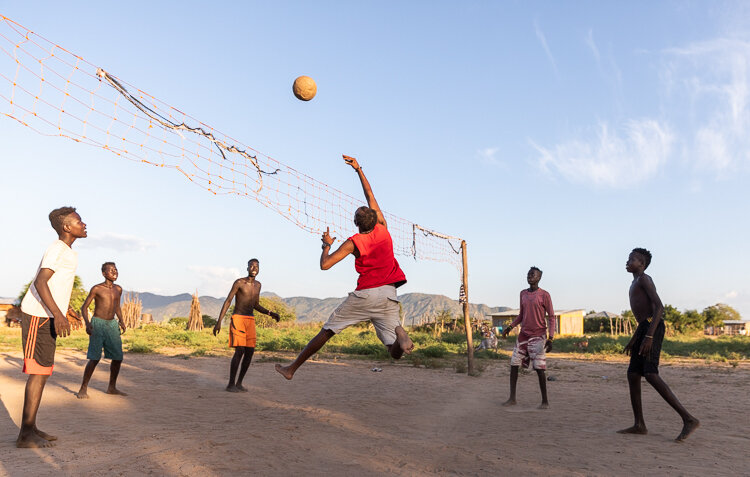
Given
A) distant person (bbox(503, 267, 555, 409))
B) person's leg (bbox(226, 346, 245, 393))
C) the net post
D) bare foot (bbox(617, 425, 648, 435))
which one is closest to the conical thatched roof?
the net post

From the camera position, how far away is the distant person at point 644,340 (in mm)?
5398

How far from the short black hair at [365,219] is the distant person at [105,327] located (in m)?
4.08

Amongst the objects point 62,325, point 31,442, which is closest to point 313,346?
point 62,325

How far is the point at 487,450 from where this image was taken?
4691 millimetres

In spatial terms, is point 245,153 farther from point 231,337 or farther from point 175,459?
point 175,459

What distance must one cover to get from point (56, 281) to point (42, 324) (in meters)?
0.37

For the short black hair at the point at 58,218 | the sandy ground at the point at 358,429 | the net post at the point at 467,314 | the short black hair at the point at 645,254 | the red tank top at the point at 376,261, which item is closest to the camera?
the sandy ground at the point at 358,429

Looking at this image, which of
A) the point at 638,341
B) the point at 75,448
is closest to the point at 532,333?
the point at 638,341

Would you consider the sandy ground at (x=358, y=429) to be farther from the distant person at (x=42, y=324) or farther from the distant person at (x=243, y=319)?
the distant person at (x=243, y=319)

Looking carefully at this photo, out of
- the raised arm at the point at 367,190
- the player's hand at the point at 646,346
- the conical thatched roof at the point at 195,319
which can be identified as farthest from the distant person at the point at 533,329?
the conical thatched roof at the point at 195,319

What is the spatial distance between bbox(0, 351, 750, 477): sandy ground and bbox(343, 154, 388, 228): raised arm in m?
2.06

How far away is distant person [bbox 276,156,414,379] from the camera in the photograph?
16.8 ft

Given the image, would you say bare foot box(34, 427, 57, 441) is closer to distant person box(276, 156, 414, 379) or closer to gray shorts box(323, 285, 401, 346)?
distant person box(276, 156, 414, 379)

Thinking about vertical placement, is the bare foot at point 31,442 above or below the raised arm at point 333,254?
below
